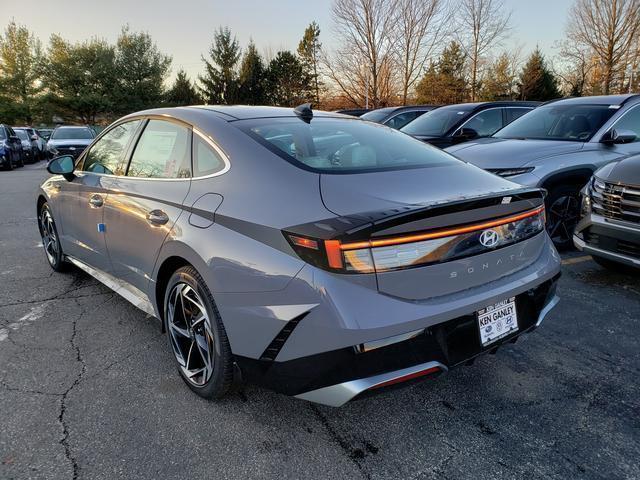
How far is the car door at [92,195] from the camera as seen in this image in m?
3.32

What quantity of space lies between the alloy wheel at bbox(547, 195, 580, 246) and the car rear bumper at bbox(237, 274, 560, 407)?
3499 mm

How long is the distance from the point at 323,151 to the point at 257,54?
53.4 metres

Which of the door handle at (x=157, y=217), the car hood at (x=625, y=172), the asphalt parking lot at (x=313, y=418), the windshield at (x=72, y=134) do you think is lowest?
the asphalt parking lot at (x=313, y=418)

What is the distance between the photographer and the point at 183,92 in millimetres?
49906

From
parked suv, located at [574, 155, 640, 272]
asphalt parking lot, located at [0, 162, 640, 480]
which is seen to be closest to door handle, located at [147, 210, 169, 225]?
asphalt parking lot, located at [0, 162, 640, 480]

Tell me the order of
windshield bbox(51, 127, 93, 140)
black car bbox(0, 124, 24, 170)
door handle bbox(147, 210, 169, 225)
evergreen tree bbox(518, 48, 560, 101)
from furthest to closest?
evergreen tree bbox(518, 48, 560, 101), windshield bbox(51, 127, 93, 140), black car bbox(0, 124, 24, 170), door handle bbox(147, 210, 169, 225)

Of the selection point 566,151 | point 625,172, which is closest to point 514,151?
point 566,151

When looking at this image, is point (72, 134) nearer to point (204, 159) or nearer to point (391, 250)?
point (204, 159)

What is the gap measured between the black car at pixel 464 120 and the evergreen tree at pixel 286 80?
127 ft

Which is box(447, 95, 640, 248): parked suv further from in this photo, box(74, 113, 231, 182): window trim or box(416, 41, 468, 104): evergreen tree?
box(416, 41, 468, 104): evergreen tree

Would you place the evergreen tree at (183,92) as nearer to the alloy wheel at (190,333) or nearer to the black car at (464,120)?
the black car at (464,120)

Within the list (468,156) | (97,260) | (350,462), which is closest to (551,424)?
(350,462)

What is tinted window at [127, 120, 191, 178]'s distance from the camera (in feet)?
8.74

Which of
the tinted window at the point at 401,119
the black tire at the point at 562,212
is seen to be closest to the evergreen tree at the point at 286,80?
the tinted window at the point at 401,119
